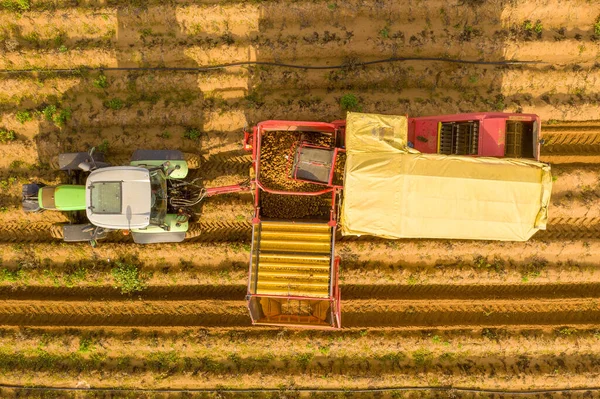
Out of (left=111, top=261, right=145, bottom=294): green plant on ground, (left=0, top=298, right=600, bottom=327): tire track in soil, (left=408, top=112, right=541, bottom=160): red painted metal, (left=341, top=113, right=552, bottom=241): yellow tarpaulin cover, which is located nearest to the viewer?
(left=341, top=113, right=552, bottom=241): yellow tarpaulin cover

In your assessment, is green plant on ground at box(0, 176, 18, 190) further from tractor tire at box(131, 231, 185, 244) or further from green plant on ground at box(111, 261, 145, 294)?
tractor tire at box(131, 231, 185, 244)

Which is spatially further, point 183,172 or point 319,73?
point 319,73

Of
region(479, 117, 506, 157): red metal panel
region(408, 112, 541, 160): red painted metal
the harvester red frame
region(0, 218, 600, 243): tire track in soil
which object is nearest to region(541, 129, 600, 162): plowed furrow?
region(0, 218, 600, 243): tire track in soil

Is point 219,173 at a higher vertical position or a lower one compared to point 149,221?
higher

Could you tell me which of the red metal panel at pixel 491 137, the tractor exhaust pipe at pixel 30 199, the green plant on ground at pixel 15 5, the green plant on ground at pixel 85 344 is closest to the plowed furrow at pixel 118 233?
the tractor exhaust pipe at pixel 30 199

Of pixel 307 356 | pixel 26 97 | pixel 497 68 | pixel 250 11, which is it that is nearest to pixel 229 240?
pixel 307 356

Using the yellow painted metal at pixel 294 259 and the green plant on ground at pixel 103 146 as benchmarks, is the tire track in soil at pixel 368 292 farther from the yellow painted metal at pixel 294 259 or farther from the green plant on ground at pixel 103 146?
the green plant on ground at pixel 103 146

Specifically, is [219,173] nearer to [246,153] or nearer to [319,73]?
[246,153]
